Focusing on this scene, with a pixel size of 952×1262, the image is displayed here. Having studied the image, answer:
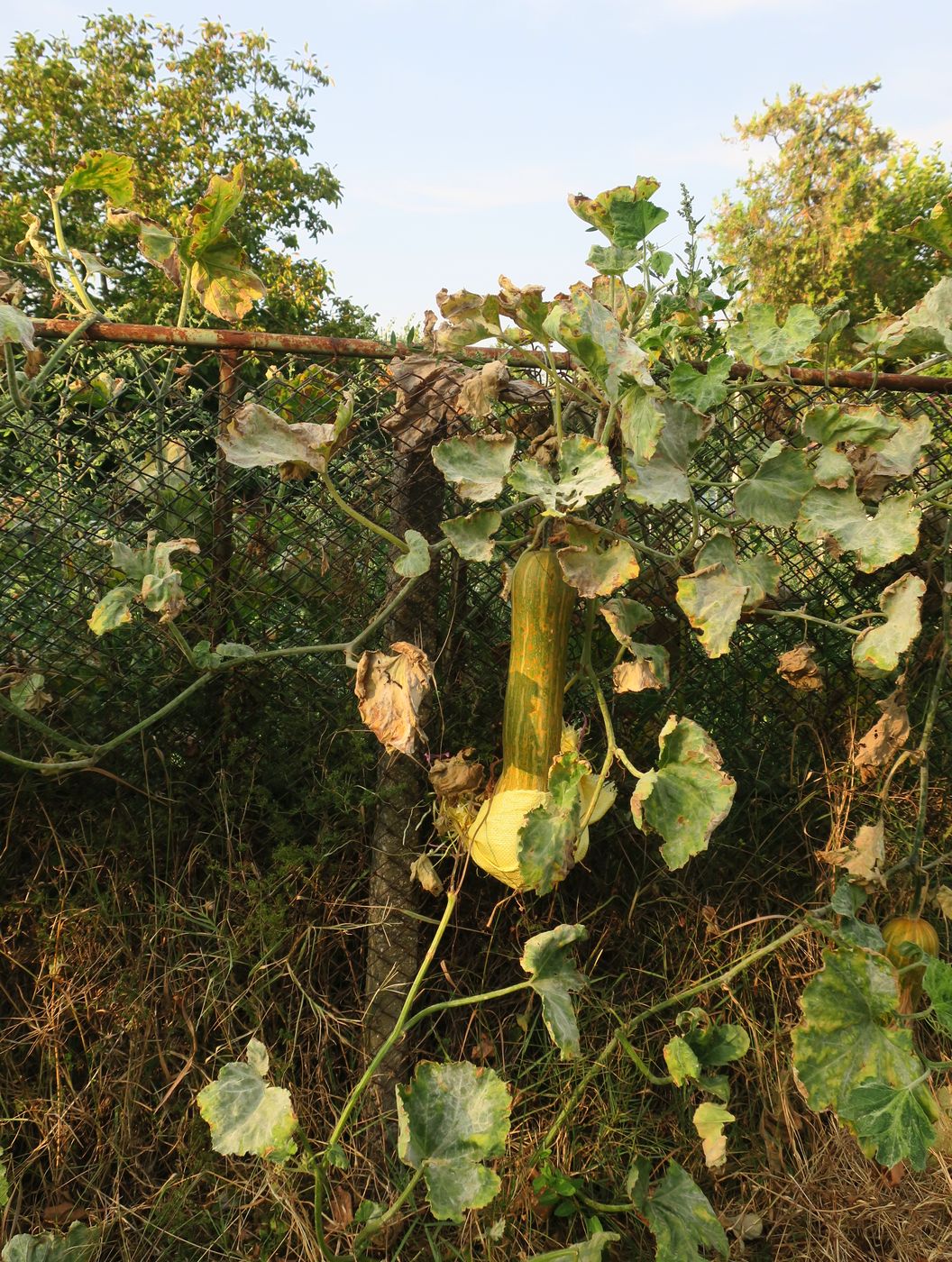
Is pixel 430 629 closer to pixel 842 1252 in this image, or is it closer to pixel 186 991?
pixel 186 991

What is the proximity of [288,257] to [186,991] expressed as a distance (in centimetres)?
1558

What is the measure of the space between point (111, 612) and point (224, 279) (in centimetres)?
63

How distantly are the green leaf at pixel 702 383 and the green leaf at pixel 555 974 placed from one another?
33.8 inches

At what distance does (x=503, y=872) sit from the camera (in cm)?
171

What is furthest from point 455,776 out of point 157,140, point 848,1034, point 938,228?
point 157,140

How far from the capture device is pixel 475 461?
1604 millimetres

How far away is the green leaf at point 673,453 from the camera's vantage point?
1558mm

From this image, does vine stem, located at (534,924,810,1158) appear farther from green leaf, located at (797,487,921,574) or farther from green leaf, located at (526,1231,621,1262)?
green leaf, located at (797,487,921,574)

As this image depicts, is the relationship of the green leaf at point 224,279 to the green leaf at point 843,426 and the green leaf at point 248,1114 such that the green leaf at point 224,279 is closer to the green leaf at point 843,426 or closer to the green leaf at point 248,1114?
the green leaf at point 843,426

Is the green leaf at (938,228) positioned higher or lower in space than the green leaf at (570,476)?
higher

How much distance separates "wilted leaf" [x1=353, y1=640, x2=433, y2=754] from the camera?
152cm

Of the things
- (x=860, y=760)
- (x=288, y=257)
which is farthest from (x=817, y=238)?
(x=860, y=760)

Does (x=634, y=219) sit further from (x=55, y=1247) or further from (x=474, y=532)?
(x=55, y=1247)

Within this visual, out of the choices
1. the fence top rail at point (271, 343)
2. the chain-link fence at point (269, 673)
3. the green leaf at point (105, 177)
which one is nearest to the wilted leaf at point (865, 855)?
the chain-link fence at point (269, 673)
